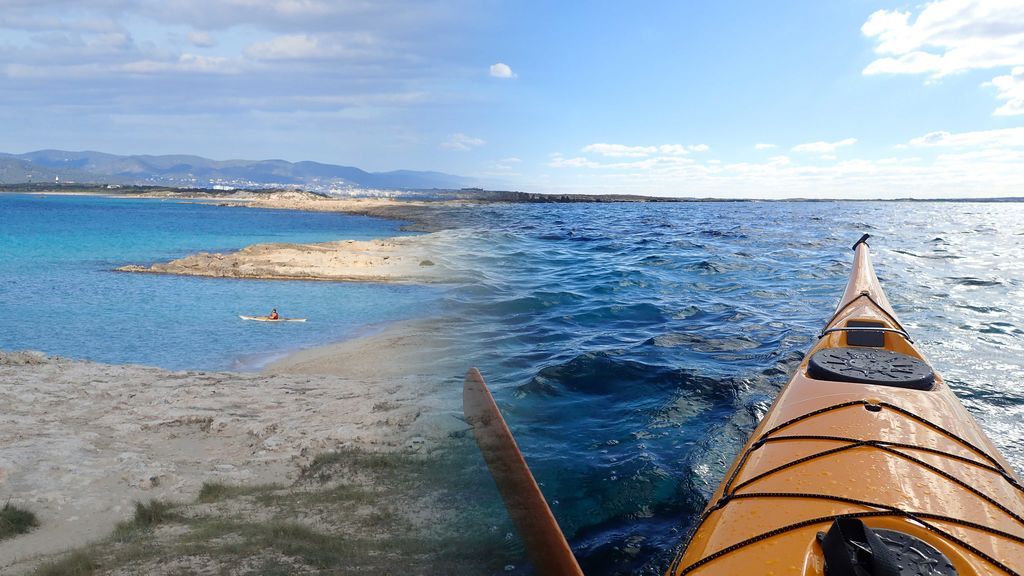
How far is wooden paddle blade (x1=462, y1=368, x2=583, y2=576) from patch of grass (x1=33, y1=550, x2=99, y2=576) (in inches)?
134

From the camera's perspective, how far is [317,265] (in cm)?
2161

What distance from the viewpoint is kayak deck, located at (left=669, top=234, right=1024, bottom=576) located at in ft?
9.48

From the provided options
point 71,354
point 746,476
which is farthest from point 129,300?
point 746,476

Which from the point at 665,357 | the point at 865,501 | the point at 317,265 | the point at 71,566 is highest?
the point at 865,501

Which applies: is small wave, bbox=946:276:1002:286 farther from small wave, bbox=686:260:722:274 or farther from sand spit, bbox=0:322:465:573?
sand spit, bbox=0:322:465:573

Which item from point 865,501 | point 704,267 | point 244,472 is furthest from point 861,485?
→ point 704,267

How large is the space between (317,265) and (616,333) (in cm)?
1421

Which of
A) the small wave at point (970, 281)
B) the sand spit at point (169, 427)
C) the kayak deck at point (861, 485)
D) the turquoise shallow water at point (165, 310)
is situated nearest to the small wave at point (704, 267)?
the small wave at point (970, 281)

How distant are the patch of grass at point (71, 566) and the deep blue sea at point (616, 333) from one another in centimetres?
386

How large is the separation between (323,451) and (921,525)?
543 centimetres

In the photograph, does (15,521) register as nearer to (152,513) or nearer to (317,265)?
(152,513)

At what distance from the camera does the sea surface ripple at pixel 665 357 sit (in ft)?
18.2

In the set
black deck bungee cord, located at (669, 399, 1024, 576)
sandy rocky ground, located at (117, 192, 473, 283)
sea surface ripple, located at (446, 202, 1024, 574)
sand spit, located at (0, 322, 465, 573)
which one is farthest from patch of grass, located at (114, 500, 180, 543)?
sandy rocky ground, located at (117, 192, 473, 283)

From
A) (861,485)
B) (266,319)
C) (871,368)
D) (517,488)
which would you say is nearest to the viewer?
(861,485)
